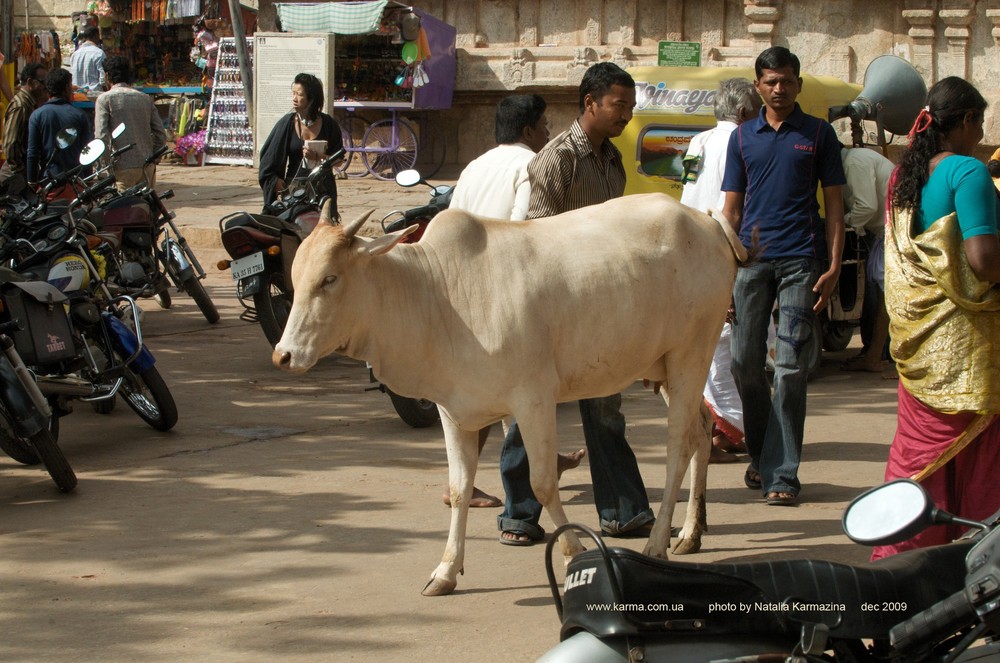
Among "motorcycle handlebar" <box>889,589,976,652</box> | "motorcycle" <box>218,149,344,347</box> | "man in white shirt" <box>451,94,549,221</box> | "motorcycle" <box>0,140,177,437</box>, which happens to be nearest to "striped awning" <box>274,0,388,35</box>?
"motorcycle" <box>218,149,344,347</box>

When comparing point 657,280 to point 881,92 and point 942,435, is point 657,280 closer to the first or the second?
point 942,435

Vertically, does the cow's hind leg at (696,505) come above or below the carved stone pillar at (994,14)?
below

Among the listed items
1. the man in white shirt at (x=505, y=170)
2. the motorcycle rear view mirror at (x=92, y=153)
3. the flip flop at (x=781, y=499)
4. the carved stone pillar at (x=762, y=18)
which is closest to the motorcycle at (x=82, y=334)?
the motorcycle rear view mirror at (x=92, y=153)

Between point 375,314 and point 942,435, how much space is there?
2.05 m

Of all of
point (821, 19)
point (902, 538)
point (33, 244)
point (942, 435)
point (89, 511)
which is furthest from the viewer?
point (821, 19)

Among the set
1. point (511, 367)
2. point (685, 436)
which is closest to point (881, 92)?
point (685, 436)

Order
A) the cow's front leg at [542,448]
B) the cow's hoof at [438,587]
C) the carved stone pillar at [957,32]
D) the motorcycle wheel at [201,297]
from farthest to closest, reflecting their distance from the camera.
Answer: the carved stone pillar at [957,32] → the motorcycle wheel at [201,297] → the cow's hoof at [438,587] → the cow's front leg at [542,448]

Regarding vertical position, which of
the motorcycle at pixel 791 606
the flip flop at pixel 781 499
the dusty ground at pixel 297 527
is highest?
the motorcycle at pixel 791 606

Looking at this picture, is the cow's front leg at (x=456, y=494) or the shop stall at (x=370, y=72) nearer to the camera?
the cow's front leg at (x=456, y=494)

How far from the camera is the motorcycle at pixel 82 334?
22.2ft

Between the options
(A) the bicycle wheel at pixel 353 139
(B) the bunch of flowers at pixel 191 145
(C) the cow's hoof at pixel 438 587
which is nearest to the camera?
(C) the cow's hoof at pixel 438 587

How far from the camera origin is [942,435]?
4.21m

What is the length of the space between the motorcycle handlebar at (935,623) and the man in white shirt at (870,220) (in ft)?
19.2

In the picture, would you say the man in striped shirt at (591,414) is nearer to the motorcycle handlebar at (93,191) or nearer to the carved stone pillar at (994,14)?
the motorcycle handlebar at (93,191)
